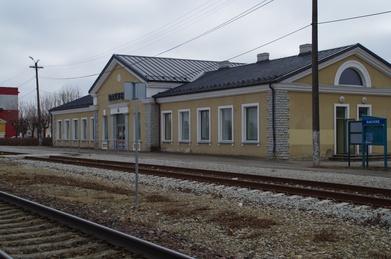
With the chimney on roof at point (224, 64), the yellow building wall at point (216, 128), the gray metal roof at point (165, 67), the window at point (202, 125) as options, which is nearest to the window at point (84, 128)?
the gray metal roof at point (165, 67)

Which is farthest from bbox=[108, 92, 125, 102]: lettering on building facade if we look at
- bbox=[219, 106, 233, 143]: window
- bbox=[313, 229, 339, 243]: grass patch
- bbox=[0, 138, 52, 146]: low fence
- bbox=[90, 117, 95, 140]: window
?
bbox=[313, 229, 339, 243]: grass patch

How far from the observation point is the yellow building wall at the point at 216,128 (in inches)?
1073

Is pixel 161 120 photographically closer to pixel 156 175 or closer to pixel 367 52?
pixel 367 52

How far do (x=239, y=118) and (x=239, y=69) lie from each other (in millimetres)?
7362

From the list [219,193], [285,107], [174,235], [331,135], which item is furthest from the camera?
[331,135]

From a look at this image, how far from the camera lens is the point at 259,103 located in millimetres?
27422

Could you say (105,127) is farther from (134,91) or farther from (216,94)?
(134,91)

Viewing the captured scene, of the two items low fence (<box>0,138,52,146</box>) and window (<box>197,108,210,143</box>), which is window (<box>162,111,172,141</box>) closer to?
window (<box>197,108,210,143</box>)

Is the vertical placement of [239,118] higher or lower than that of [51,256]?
higher

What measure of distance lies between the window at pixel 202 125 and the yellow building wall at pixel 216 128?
12.5 inches

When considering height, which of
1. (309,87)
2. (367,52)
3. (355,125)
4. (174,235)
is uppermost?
(367,52)

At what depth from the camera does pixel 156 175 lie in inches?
705

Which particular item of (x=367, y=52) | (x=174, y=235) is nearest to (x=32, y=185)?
(x=174, y=235)

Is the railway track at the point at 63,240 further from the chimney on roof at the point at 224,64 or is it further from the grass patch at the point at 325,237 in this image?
→ the chimney on roof at the point at 224,64
